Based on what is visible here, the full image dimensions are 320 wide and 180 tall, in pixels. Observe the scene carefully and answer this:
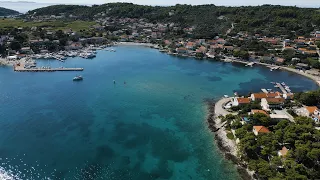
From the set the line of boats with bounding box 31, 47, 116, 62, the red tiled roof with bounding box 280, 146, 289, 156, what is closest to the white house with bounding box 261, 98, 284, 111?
the red tiled roof with bounding box 280, 146, 289, 156

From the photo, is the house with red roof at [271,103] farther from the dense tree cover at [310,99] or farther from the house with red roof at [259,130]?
the house with red roof at [259,130]

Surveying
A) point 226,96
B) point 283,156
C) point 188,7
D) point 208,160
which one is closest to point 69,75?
point 226,96

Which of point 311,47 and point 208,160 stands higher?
point 311,47

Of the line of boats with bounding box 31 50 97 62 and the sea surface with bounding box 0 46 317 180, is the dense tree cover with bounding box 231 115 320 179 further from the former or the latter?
the line of boats with bounding box 31 50 97 62

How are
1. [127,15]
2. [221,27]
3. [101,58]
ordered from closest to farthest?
[101,58], [221,27], [127,15]

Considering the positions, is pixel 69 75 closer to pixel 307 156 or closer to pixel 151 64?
pixel 151 64

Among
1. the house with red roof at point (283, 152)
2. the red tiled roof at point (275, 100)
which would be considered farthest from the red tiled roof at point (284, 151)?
the red tiled roof at point (275, 100)
